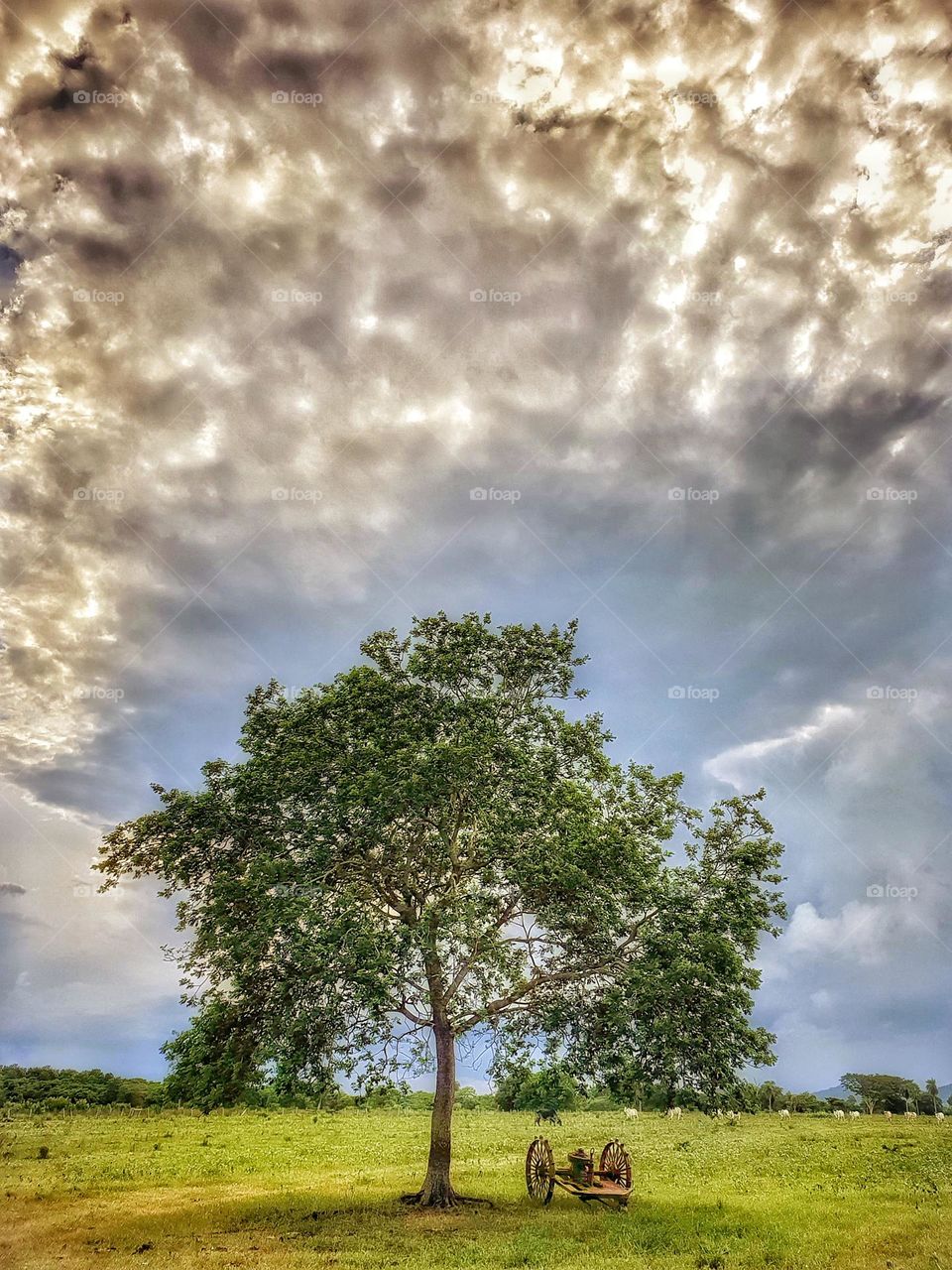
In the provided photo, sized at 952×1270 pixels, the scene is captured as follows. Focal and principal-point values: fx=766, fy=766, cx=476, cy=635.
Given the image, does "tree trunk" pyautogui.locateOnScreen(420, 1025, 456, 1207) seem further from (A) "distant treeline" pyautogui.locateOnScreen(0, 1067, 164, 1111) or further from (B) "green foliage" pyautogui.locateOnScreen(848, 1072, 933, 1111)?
(B) "green foliage" pyautogui.locateOnScreen(848, 1072, 933, 1111)

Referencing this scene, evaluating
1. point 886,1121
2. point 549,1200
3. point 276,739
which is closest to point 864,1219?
point 549,1200

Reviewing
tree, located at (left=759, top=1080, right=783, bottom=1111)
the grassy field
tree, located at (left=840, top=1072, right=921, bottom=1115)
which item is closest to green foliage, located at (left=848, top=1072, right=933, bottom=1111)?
tree, located at (left=840, top=1072, right=921, bottom=1115)

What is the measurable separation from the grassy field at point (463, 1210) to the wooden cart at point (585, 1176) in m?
0.58

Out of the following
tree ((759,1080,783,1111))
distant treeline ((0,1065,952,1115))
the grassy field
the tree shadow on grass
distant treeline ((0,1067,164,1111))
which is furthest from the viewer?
tree ((759,1080,783,1111))

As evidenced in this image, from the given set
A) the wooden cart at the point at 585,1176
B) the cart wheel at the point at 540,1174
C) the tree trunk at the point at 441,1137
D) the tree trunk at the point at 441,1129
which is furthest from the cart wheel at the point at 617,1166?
the tree trunk at the point at 441,1129

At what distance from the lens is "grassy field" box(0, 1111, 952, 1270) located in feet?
61.5

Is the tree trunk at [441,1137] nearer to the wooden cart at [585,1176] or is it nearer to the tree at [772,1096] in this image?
the wooden cart at [585,1176]

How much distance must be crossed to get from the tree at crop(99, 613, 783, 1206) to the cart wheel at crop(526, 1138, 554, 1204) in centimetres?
260

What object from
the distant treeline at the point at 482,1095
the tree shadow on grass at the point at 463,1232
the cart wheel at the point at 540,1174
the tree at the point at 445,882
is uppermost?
the tree at the point at 445,882

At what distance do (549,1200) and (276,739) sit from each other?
58.9 ft

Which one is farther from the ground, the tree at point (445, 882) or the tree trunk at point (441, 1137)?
the tree at point (445, 882)

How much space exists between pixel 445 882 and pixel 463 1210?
968 centimetres

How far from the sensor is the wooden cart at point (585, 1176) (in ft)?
79.1

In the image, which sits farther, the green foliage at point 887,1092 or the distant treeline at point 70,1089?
the green foliage at point 887,1092
